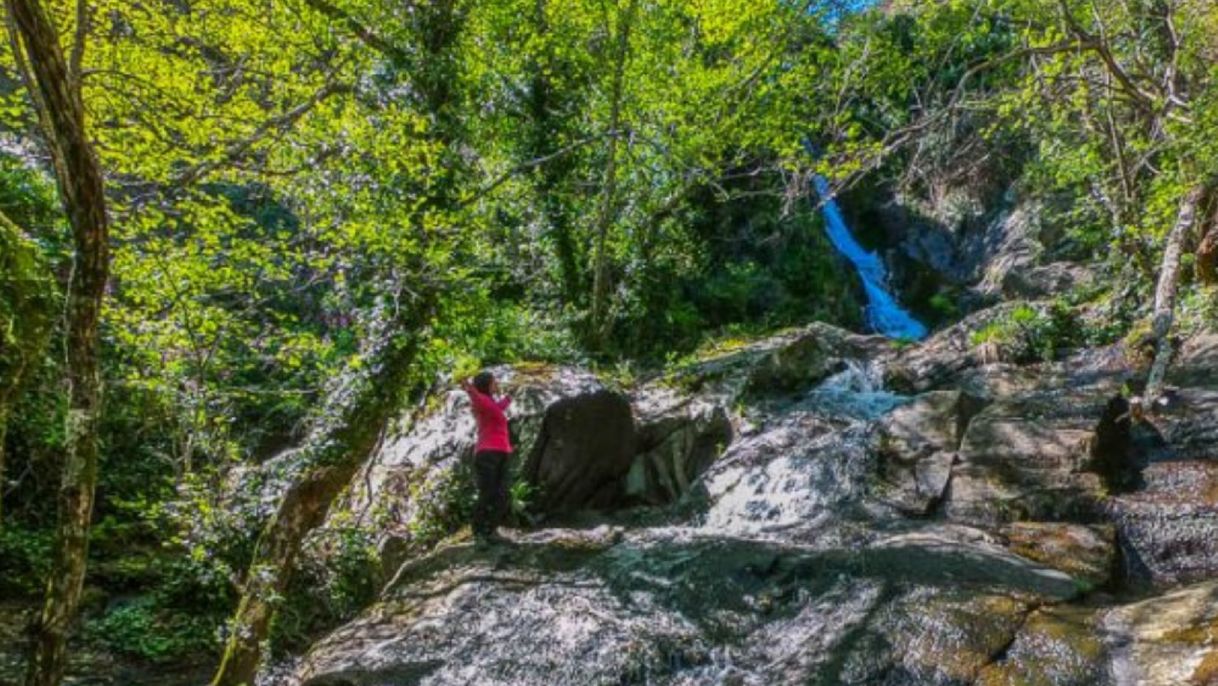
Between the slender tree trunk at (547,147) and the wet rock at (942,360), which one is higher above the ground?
the slender tree trunk at (547,147)

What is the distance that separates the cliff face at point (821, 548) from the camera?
5574mm

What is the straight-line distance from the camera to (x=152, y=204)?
7.67 meters

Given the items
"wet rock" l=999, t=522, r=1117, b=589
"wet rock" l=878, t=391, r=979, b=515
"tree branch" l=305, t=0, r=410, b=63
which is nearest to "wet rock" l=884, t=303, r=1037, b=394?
"wet rock" l=878, t=391, r=979, b=515

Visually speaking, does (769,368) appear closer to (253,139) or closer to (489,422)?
(489,422)

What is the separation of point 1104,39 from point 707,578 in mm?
6323

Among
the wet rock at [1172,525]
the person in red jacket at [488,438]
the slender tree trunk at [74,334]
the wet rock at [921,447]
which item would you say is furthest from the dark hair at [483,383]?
the wet rock at [1172,525]

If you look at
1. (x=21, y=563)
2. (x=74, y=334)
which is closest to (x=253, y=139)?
(x=74, y=334)

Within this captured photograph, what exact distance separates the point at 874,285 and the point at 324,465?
21.7m

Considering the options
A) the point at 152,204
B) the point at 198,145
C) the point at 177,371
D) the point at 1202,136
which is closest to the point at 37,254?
the point at 152,204

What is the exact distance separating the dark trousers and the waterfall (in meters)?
18.3

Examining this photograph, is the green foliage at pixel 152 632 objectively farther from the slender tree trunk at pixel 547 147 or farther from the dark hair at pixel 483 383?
the slender tree trunk at pixel 547 147

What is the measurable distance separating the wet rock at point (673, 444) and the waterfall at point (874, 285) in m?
13.8

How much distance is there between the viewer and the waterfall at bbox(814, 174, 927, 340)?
82.2 feet

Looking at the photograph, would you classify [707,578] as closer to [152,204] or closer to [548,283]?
[152,204]
